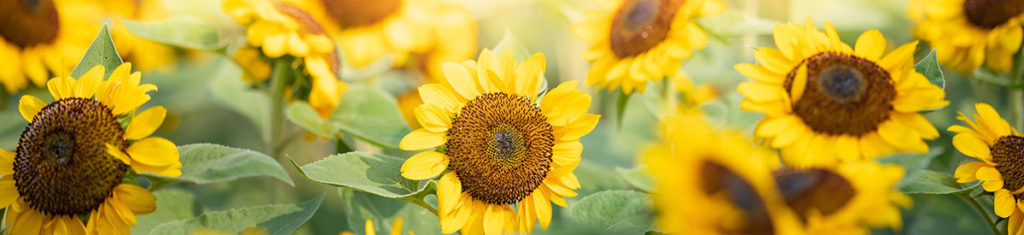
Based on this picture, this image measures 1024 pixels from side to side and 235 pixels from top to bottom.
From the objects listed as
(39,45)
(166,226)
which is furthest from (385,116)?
(39,45)

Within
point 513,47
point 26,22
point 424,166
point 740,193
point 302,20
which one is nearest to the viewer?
point 740,193

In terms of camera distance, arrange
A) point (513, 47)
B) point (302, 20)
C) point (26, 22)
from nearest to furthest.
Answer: point (513, 47) < point (302, 20) < point (26, 22)

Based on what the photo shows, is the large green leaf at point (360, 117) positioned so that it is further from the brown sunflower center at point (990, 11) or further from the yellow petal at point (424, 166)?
the brown sunflower center at point (990, 11)

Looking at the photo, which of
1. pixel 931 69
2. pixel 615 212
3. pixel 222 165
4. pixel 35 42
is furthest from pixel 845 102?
pixel 35 42

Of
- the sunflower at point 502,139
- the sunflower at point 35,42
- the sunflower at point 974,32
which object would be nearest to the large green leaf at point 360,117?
the sunflower at point 502,139

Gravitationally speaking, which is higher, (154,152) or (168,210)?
(154,152)

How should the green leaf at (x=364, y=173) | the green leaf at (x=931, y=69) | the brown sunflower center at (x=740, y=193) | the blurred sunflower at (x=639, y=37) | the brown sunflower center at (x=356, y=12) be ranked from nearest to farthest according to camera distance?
the brown sunflower center at (x=740, y=193) → the green leaf at (x=364, y=173) → the green leaf at (x=931, y=69) → the blurred sunflower at (x=639, y=37) → the brown sunflower center at (x=356, y=12)

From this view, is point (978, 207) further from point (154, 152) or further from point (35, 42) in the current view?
point (35, 42)
